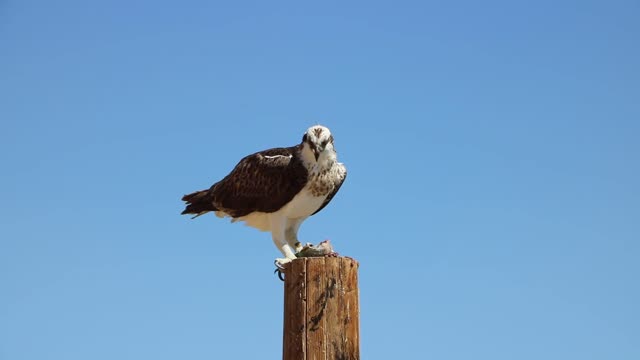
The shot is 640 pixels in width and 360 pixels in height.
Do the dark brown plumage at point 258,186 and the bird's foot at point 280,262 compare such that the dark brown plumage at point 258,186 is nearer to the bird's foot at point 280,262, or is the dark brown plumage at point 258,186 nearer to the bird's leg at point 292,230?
the bird's leg at point 292,230

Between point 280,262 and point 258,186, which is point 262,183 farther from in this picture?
point 280,262

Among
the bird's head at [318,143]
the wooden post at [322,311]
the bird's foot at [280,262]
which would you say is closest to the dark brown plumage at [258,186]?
the bird's head at [318,143]

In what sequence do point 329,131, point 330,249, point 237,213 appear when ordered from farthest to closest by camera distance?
point 237,213 < point 329,131 < point 330,249

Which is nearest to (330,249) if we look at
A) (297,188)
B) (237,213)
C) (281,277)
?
(281,277)

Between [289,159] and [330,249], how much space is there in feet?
7.77

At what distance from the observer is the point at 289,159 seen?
9.80m

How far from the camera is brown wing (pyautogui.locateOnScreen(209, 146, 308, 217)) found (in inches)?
379

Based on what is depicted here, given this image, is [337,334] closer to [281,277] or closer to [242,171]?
[281,277]

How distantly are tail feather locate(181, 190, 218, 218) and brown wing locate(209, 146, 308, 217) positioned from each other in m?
0.10

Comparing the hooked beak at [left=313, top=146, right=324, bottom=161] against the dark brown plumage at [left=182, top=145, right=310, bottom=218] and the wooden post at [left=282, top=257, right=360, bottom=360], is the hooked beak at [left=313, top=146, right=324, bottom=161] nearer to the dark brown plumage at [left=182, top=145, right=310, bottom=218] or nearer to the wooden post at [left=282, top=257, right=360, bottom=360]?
the dark brown plumage at [left=182, top=145, right=310, bottom=218]

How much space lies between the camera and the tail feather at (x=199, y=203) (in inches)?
418

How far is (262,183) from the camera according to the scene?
388 inches

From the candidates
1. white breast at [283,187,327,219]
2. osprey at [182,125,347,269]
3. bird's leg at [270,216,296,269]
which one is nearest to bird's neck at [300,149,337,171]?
osprey at [182,125,347,269]

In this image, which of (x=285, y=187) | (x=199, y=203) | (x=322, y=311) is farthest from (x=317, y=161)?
(x=322, y=311)
